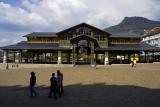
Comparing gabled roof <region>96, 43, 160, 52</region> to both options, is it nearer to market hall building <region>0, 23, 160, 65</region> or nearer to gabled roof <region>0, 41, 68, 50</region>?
market hall building <region>0, 23, 160, 65</region>

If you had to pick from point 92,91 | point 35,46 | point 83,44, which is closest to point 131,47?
point 83,44

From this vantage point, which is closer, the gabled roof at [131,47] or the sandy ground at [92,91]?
the sandy ground at [92,91]

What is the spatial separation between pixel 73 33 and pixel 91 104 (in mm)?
41111

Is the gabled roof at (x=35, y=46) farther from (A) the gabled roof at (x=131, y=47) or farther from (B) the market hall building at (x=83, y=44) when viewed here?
(A) the gabled roof at (x=131, y=47)

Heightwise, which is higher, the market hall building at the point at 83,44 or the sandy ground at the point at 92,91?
the market hall building at the point at 83,44

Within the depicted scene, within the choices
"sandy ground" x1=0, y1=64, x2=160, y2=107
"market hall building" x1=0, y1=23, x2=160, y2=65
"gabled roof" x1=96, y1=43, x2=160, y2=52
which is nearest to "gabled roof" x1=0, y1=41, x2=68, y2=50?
"market hall building" x1=0, y1=23, x2=160, y2=65

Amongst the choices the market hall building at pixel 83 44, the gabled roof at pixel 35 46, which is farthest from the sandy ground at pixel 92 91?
the gabled roof at pixel 35 46

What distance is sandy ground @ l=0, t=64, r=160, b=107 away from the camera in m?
15.8

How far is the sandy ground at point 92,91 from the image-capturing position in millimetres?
15750

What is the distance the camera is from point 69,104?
1538cm

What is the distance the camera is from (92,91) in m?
21.6

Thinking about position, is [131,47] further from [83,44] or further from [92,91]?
[92,91]

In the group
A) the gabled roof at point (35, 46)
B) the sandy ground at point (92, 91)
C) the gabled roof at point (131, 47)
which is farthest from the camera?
the gabled roof at point (35, 46)

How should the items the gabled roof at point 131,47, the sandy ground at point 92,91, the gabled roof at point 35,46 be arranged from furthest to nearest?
the gabled roof at point 35,46 < the gabled roof at point 131,47 < the sandy ground at point 92,91
